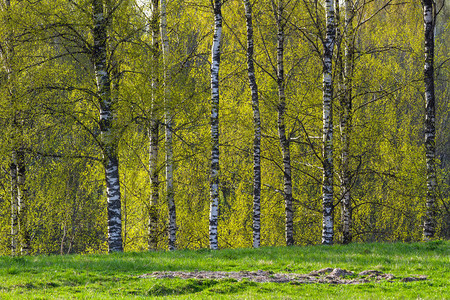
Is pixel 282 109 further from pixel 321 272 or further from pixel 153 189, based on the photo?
pixel 321 272

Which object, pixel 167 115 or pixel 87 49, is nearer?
pixel 87 49

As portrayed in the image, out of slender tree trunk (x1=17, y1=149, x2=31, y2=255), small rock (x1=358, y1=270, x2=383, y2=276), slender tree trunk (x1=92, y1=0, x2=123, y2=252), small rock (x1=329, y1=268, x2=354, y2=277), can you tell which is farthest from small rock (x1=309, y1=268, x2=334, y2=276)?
slender tree trunk (x1=17, y1=149, x2=31, y2=255)

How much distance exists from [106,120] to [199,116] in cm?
349

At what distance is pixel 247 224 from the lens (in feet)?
90.0

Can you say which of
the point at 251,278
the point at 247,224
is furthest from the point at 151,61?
the point at 247,224

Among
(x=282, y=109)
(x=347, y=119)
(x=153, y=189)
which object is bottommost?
(x=153, y=189)

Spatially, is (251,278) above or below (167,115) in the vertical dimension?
below

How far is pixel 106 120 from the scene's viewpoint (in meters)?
15.8

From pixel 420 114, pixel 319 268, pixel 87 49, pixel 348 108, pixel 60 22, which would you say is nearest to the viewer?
pixel 319 268

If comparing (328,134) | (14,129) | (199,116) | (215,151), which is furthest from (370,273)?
(14,129)

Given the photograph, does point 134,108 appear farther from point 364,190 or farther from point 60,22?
point 364,190

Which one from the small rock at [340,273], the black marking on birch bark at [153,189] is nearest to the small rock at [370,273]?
the small rock at [340,273]

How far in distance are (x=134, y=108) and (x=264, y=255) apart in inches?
272

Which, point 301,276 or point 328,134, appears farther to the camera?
point 328,134
